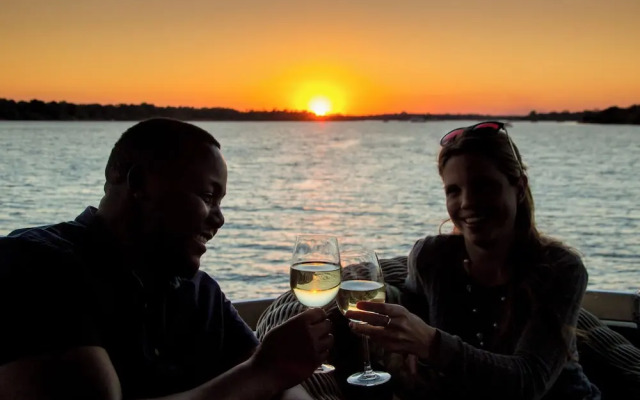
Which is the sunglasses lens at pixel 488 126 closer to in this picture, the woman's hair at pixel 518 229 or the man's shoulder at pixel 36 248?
the woman's hair at pixel 518 229

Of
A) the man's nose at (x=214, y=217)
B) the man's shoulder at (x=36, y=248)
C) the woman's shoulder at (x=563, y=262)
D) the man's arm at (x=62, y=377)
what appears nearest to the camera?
the man's arm at (x=62, y=377)

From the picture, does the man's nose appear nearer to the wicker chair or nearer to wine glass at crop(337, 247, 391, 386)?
wine glass at crop(337, 247, 391, 386)

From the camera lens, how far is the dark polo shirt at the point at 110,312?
4.10ft

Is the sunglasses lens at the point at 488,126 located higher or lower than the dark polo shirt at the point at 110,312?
higher

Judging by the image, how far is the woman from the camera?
5.92 ft

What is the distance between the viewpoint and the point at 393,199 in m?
22.1

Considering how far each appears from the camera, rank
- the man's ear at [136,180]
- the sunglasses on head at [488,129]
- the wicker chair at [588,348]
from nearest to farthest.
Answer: the man's ear at [136,180] < the sunglasses on head at [488,129] < the wicker chair at [588,348]

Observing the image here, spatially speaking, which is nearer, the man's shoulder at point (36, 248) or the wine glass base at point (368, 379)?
the man's shoulder at point (36, 248)

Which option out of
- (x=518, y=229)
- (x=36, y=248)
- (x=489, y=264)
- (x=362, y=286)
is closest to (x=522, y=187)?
(x=518, y=229)

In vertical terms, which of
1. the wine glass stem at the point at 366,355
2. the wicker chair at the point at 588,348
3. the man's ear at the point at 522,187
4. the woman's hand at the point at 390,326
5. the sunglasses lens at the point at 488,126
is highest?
the sunglasses lens at the point at 488,126

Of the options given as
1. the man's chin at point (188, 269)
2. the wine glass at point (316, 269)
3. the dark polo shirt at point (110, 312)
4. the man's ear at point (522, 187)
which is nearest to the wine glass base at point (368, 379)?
the wine glass at point (316, 269)

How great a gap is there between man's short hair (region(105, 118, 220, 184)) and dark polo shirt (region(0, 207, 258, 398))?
0.43 ft

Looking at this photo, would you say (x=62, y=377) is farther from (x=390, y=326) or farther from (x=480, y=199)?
(x=480, y=199)

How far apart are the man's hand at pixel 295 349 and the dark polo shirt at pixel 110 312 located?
0.74ft
